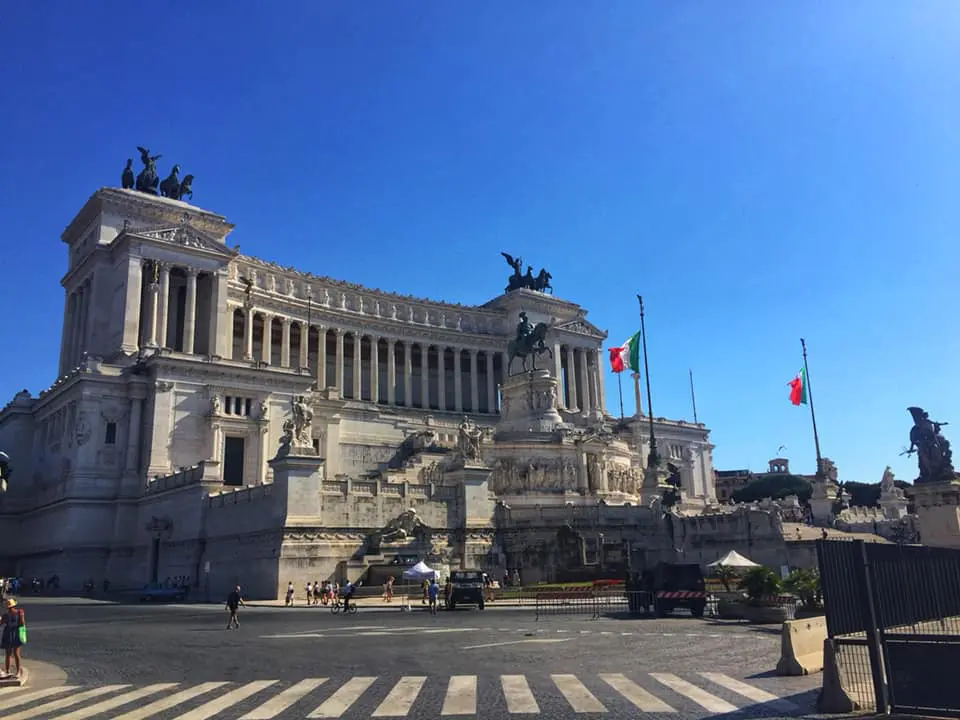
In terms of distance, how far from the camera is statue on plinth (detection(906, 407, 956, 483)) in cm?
3431

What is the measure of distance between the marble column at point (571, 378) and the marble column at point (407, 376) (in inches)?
840

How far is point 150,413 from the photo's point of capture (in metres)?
63.7

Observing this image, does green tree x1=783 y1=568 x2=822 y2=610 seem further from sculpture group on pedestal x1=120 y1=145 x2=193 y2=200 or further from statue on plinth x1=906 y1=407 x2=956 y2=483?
sculpture group on pedestal x1=120 y1=145 x2=193 y2=200

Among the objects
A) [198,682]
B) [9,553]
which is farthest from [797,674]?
[9,553]

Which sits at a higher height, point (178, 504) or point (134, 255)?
point (134, 255)

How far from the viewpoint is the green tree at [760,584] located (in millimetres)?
27500

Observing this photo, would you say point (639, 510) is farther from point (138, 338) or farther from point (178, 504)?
point (138, 338)

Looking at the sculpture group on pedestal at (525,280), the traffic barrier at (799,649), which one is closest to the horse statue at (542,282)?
the sculpture group on pedestal at (525,280)

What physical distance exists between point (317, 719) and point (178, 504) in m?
45.6

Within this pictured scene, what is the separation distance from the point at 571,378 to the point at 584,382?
7.40 feet

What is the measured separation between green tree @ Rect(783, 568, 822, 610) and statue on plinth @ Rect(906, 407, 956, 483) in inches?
425

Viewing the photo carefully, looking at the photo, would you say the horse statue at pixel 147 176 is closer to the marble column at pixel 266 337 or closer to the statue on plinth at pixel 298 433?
the marble column at pixel 266 337

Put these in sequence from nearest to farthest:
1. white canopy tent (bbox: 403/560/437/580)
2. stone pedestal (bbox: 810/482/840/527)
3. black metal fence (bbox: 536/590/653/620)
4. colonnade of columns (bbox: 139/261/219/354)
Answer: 1. black metal fence (bbox: 536/590/653/620)
2. white canopy tent (bbox: 403/560/437/580)
3. stone pedestal (bbox: 810/482/840/527)
4. colonnade of columns (bbox: 139/261/219/354)

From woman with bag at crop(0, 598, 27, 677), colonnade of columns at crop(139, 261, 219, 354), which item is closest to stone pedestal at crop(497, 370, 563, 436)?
colonnade of columns at crop(139, 261, 219, 354)
